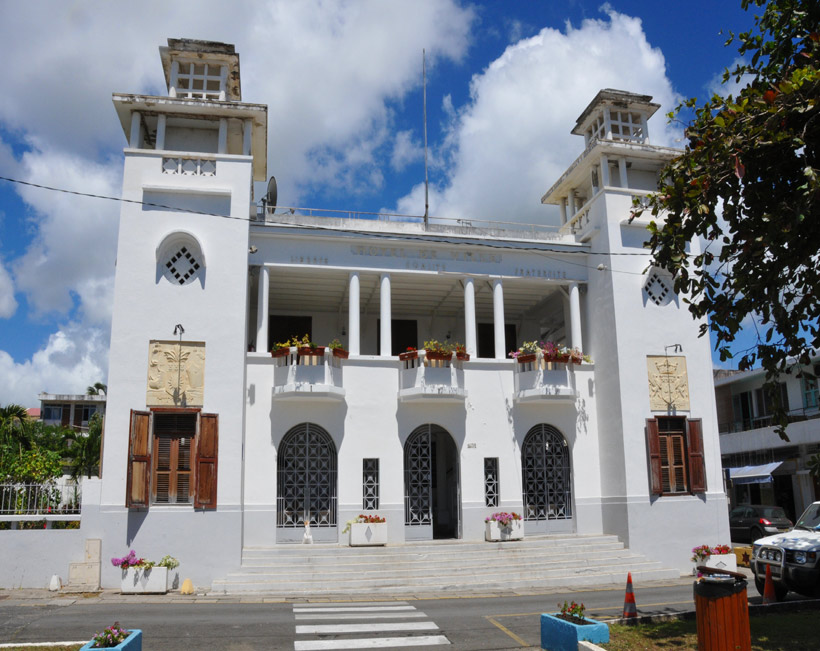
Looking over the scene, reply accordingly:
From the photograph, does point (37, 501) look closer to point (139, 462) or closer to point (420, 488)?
point (139, 462)

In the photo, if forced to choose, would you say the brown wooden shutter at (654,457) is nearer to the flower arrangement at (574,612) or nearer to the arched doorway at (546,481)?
the arched doorway at (546,481)

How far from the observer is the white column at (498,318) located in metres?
20.9

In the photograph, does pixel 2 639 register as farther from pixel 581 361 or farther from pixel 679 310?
pixel 679 310

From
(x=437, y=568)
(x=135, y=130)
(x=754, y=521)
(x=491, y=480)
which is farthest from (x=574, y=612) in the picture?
(x=754, y=521)

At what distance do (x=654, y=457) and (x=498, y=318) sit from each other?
5.72 m

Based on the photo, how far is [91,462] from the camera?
29812mm

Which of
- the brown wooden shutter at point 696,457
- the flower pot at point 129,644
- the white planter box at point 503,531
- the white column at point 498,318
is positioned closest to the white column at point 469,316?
the white column at point 498,318

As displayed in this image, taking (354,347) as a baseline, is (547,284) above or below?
above

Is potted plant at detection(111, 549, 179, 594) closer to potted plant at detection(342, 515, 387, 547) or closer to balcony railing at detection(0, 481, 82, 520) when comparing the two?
balcony railing at detection(0, 481, 82, 520)

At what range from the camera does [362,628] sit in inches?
447

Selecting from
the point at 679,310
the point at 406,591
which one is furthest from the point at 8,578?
the point at 679,310

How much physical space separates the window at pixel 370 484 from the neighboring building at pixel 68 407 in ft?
109

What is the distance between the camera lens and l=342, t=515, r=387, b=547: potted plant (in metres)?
18.0

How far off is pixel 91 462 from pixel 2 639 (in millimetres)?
20789
